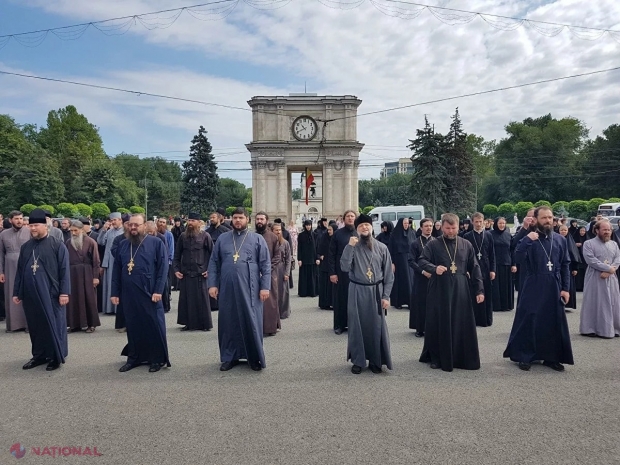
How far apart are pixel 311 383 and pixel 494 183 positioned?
233ft

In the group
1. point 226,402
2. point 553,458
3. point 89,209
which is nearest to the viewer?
point 553,458

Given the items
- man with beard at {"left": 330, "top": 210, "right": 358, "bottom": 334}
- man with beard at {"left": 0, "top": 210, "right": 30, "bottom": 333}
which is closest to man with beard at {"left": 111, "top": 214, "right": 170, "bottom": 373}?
man with beard at {"left": 330, "top": 210, "right": 358, "bottom": 334}

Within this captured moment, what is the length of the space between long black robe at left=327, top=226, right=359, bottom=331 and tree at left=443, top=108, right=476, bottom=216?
1463 inches

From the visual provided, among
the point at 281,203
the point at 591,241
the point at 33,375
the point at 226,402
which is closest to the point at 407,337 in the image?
the point at 591,241

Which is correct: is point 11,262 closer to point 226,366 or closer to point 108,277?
point 108,277

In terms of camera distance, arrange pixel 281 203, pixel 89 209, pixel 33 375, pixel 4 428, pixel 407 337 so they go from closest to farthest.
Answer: pixel 4 428, pixel 33 375, pixel 407 337, pixel 281 203, pixel 89 209

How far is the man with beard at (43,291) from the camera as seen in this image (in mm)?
7113

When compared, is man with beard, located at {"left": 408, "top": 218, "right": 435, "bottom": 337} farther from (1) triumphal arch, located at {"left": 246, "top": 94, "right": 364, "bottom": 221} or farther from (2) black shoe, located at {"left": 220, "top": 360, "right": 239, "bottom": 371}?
(1) triumphal arch, located at {"left": 246, "top": 94, "right": 364, "bottom": 221}

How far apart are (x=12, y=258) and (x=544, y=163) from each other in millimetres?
69577

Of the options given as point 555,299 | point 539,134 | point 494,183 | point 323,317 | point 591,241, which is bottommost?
point 323,317

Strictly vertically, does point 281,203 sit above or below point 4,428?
above

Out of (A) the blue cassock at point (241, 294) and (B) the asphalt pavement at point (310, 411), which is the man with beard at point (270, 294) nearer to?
(B) the asphalt pavement at point (310, 411)

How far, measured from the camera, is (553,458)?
4207 mm

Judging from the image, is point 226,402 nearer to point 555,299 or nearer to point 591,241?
point 555,299
